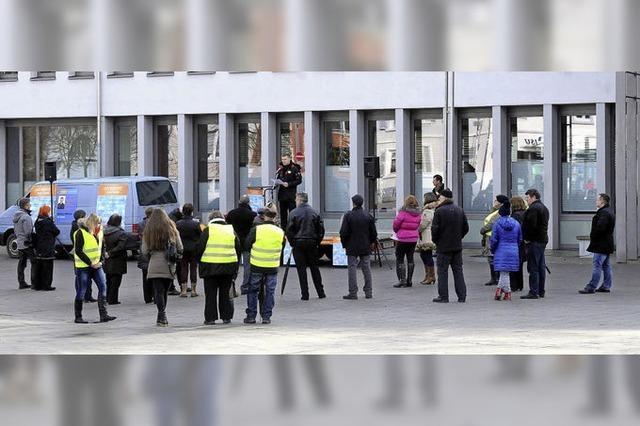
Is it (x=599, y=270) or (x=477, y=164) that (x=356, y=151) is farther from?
(x=599, y=270)

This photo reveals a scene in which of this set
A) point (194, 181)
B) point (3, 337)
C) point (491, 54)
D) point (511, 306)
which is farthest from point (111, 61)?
point (194, 181)

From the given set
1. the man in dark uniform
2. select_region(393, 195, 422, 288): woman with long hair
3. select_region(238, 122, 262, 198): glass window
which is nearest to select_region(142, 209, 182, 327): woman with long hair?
select_region(393, 195, 422, 288): woman with long hair

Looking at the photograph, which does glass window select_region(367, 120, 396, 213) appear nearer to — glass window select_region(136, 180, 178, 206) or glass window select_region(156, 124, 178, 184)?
glass window select_region(136, 180, 178, 206)

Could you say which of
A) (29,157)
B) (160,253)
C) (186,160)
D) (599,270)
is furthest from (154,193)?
(160,253)

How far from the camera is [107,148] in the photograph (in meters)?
36.7

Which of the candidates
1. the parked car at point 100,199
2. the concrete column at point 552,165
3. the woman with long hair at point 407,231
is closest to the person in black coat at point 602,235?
the woman with long hair at point 407,231

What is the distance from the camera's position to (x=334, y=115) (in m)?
33.5

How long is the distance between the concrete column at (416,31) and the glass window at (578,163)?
28.4m

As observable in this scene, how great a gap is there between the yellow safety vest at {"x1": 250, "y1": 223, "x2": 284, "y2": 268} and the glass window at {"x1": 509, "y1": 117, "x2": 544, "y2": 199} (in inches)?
622

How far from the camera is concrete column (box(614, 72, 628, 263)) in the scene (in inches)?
1003

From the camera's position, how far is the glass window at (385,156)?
3269 cm

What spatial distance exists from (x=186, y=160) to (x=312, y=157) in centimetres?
420

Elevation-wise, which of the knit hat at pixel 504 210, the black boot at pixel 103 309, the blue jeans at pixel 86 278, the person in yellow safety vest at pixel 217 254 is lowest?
the black boot at pixel 103 309

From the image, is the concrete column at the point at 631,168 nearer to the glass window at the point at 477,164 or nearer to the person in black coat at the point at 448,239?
the glass window at the point at 477,164
